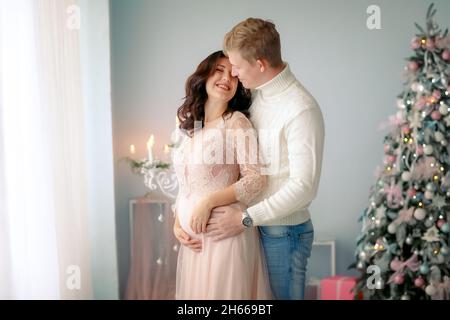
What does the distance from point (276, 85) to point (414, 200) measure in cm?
96

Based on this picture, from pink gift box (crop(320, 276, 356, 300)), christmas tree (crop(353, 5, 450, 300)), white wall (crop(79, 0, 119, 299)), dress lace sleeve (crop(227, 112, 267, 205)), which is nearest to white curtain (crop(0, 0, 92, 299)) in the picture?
white wall (crop(79, 0, 119, 299))

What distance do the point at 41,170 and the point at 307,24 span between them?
1183 mm

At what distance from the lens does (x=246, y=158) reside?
2479mm

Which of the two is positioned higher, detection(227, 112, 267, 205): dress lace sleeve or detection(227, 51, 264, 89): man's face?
detection(227, 51, 264, 89): man's face

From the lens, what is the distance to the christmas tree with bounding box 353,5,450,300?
2977mm

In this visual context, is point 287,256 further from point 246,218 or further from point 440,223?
point 440,223

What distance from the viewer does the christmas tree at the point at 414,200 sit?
2977 mm

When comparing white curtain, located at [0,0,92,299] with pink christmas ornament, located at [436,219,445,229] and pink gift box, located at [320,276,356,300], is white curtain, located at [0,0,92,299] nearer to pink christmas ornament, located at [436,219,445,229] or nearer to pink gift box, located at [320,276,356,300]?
pink gift box, located at [320,276,356,300]


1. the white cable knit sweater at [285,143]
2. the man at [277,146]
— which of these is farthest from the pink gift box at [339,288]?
the white cable knit sweater at [285,143]

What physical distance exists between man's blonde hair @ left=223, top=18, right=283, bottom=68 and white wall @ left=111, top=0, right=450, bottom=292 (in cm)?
9

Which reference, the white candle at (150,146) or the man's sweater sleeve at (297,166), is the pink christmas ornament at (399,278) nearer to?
the man's sweater sleeve at (297,166)

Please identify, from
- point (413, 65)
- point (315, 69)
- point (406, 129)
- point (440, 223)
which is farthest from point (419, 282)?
point (315, 69)

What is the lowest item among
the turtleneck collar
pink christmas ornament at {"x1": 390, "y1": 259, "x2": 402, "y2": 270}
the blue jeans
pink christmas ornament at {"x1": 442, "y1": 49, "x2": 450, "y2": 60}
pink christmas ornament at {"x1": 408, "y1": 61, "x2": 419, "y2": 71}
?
pink christmas ornament at {"x1": 390, "y1": 259, "x2": 402, "y2": 270}
